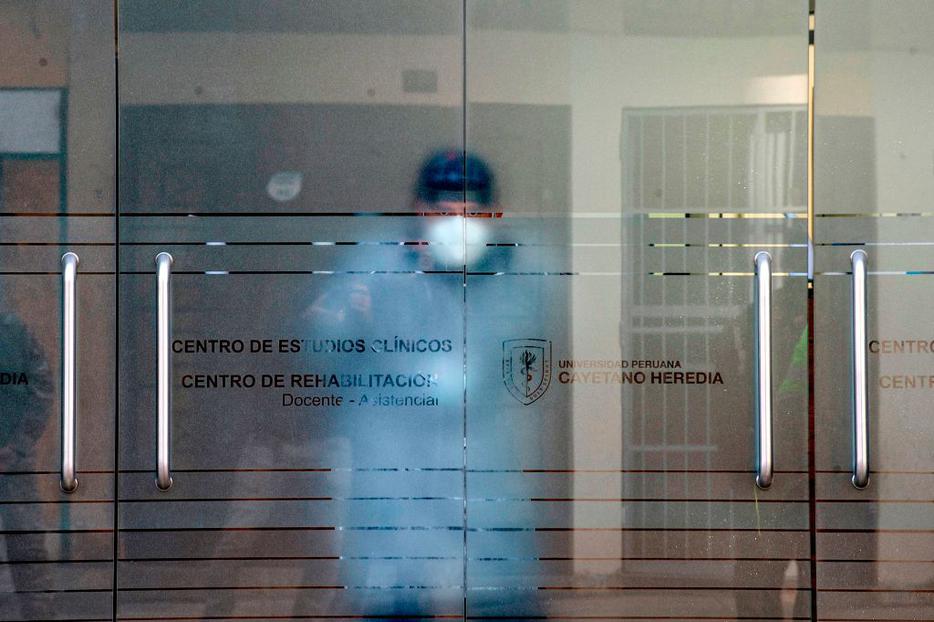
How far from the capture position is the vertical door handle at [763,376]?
109 inches

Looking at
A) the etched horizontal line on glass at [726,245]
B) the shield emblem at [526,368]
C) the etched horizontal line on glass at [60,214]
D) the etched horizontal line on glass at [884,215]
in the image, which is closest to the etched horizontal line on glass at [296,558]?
the shield emblem at [526,368]

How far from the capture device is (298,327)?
2793 millimetres

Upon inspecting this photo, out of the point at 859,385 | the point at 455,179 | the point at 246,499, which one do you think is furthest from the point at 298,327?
the point at 859,385

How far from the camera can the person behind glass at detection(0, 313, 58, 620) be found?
278 centimetres

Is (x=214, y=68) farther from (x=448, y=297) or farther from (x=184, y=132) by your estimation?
(x=448, y=297)

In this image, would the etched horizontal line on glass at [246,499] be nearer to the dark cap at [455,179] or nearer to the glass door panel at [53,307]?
the glass door panel at [53,307]

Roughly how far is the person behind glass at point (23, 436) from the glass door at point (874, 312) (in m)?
2.26

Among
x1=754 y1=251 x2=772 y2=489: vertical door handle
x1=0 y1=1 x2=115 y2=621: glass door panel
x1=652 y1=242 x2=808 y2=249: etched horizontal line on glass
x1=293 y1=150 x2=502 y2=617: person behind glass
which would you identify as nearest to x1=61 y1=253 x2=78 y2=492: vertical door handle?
x1=0 y1=1 x2=115 y2=621: glass door panel

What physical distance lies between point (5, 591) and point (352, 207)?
150 cm

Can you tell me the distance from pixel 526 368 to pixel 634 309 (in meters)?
0.36

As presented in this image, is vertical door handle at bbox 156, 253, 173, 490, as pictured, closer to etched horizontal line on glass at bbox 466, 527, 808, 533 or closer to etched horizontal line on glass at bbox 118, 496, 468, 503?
etched horizontal line on glass at bbox 118, 496, 468, 503

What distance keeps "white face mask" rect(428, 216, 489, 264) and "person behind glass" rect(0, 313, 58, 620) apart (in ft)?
3.88

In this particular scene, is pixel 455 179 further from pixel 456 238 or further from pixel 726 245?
pixel 726 245

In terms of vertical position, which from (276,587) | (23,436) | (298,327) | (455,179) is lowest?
(276,587)
